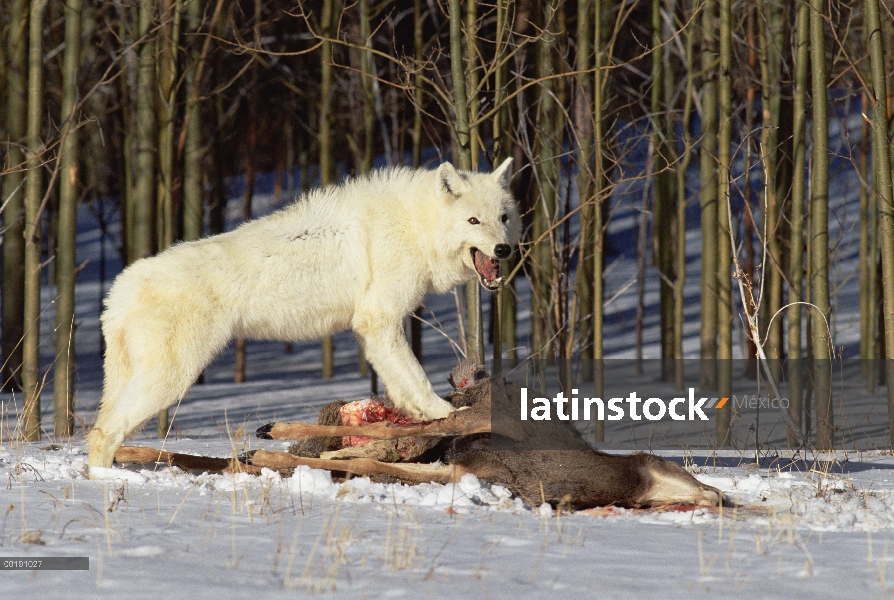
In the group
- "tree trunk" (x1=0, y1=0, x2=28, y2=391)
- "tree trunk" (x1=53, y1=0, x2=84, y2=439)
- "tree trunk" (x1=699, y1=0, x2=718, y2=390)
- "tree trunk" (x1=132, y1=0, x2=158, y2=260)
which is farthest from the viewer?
"tree trunk" (x1=0, y1=0, x2=28, y2=391)

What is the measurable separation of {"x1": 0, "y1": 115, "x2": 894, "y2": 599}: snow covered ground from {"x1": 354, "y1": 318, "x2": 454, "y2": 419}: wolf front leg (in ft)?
2.57

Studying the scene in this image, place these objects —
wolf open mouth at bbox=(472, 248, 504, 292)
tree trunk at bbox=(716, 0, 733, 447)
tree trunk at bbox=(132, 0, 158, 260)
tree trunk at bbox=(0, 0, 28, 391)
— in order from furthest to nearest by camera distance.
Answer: tree trunk at bbox=(0, 0, 28, 391), tree trunk at bbox=(132, 0, 158, 260), tree trunk at bbox=(716, 0, 733, 447), wolf open mouth at bbox=(472, 248, 504, 292)

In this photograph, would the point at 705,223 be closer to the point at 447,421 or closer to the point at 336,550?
the point at 447,421

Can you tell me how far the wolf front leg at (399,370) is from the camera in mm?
5945

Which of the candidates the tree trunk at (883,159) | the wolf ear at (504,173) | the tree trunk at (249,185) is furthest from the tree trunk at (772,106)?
the tree trunk at (249,185)

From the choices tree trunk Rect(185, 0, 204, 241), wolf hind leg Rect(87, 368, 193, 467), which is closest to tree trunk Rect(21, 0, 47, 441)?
tree trunk Rect(185, 0, 204, 241)

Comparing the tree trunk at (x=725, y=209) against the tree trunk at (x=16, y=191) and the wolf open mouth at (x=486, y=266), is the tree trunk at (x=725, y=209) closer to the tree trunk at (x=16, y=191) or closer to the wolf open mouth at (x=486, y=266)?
the wolf open mouth at (x=486, y=266)

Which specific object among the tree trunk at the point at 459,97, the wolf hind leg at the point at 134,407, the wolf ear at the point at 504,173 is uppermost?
the tree trunk at the point at 459,97

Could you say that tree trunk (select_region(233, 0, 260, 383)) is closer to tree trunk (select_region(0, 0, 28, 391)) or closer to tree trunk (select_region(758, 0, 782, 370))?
tree trunk (select_region(0, 0, 28, 391))

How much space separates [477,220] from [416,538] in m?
2.61

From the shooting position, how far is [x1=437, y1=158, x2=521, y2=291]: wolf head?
618cm

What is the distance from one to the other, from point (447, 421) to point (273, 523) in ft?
5.12

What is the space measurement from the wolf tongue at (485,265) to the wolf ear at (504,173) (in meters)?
0.55

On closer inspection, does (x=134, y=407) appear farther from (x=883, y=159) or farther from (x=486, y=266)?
(x=883, y=159)
